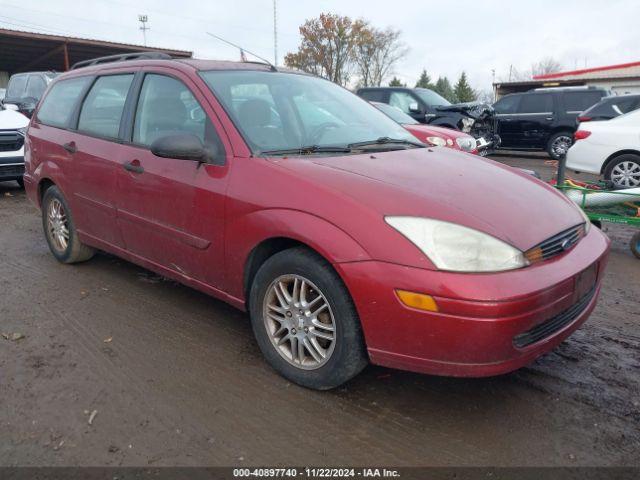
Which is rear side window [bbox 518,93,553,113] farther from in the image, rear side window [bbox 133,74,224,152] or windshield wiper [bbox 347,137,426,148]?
rear side window [bbox 133,74,224,152]

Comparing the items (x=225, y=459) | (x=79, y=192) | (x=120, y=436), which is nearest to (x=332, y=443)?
(x=225, y=459)

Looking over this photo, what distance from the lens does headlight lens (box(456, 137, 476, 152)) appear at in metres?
7.72

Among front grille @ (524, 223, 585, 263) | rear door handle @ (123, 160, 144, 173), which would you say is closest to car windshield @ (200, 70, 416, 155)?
rear door handle @ (123, 160, 144, 173)

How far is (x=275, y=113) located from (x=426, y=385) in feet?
6.00

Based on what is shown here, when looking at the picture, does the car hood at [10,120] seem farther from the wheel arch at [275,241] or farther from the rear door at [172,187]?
the wheel arch at [275,241]

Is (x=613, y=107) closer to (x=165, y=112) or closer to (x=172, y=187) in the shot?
(x=165, y=112)

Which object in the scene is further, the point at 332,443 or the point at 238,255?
the point at 238,255

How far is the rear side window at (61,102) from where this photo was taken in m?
4.34

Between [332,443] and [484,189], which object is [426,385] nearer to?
[332,443]

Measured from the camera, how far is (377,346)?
92.6 inches

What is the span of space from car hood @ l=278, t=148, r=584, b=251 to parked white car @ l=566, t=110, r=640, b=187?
19.5 feet

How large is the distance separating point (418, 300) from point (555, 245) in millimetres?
805

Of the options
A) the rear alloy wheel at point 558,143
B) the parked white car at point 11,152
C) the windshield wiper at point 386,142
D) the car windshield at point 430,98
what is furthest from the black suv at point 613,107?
the parked white car at point 11,152

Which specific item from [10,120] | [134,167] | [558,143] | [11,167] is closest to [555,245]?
[134,167]
